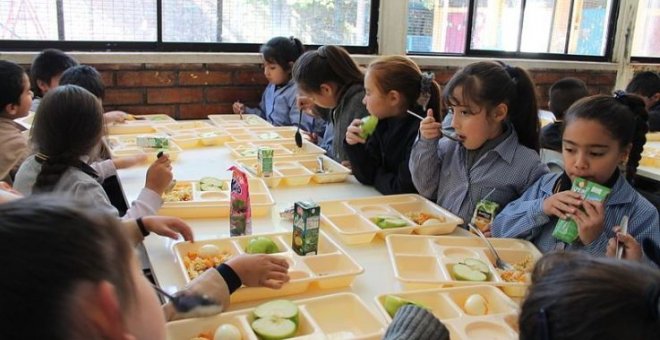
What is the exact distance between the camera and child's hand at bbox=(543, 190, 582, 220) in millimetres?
1389

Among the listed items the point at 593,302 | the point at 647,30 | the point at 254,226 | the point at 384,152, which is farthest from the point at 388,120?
the point at 647,30

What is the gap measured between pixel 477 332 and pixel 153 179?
40.1 inches

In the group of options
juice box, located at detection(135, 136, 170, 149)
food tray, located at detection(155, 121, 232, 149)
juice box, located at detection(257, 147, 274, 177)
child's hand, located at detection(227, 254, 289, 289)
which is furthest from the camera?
food tray, located at detection(155, 121, 232, 149)

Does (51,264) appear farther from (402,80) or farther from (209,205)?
(402,80)

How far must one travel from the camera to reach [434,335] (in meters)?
0.93

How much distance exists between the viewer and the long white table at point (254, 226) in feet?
4.17

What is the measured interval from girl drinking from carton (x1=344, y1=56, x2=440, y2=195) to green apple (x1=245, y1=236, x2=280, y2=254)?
2.38 ft

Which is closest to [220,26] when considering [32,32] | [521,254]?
[32,32]

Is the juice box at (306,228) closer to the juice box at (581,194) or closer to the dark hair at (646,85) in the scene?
the juice box at (581,194)

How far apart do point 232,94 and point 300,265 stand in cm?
255

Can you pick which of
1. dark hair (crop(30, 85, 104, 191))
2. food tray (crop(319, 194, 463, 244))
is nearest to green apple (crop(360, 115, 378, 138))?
food tray (crop(319, 194, 463, 244))

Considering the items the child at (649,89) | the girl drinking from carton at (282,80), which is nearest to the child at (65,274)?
the girl drinking from carton at (282,80)

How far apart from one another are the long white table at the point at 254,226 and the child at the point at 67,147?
0.63 ft

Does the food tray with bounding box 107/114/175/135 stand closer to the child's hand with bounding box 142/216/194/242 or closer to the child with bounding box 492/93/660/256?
the child's hand with bounding box 142/216/194/242
